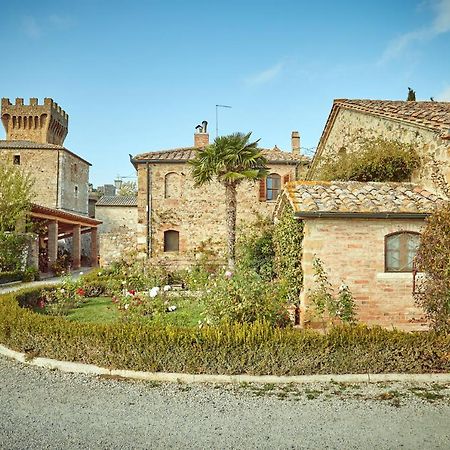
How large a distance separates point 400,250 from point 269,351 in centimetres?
433

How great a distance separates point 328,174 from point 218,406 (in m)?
9.64

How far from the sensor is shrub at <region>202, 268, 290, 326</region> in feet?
23.7

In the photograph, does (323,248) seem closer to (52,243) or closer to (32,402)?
(32,402)

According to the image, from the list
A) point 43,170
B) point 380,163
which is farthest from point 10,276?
point 43,170

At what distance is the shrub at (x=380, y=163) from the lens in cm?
1109

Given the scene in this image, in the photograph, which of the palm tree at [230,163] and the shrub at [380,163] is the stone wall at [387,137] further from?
the palm tree at [230,163]

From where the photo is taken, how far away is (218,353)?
19.8 ft

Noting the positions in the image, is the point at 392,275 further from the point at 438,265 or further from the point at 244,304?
the point at 244,304

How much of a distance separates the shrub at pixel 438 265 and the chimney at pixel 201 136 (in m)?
17.5

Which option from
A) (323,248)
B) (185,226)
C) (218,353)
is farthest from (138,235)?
(218,353)

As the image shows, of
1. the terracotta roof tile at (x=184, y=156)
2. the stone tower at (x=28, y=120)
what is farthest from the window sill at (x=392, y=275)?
the stone tower at (x=28, y=120)

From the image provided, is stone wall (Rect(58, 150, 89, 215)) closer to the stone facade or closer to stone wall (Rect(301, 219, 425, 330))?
the stone facade

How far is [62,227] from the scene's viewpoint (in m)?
27.9

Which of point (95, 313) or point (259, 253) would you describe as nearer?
point (95, 313)
